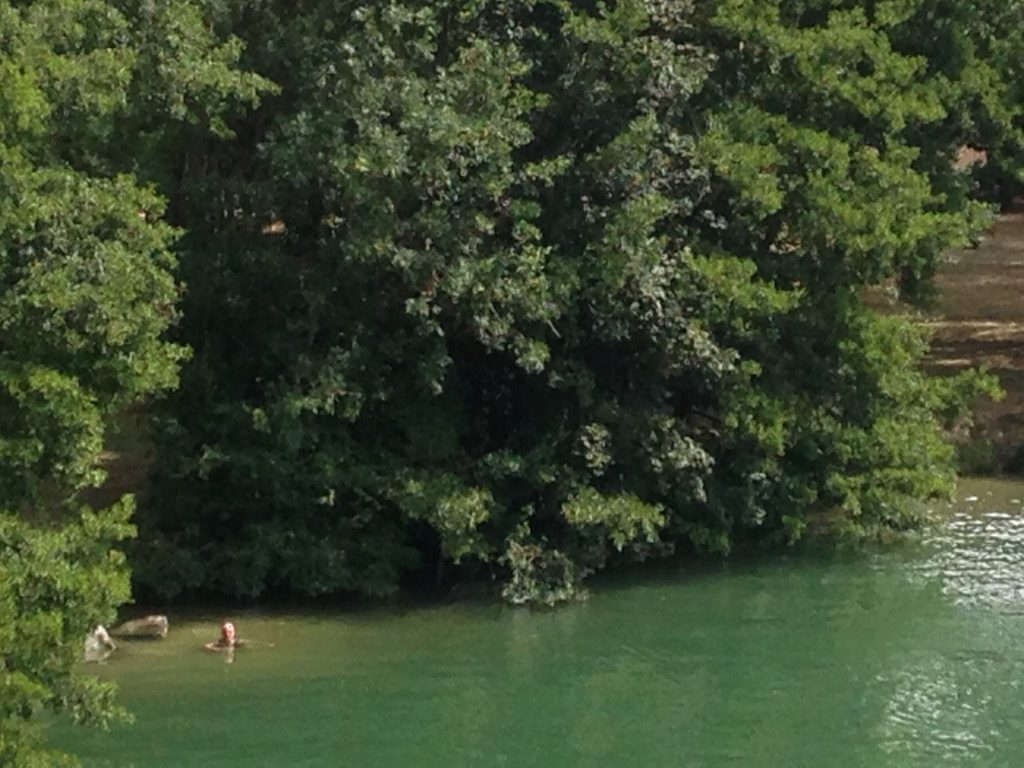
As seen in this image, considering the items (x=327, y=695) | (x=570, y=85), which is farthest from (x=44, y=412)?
(x=570, y=85)

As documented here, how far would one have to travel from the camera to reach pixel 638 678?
19.6 meters

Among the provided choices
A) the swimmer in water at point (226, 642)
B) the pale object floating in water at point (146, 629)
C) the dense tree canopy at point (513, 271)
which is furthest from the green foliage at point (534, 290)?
the swimmer in water at point (226, 642)

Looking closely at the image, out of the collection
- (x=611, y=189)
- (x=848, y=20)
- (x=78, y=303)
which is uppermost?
(x=848, y=20)

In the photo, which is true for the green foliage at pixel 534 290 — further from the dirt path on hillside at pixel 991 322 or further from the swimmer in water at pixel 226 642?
the dirt path on hillside at pixel 991 322

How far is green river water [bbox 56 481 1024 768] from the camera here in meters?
17.5

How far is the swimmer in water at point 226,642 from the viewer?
20.1m

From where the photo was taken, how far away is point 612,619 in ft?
Result: 70.2

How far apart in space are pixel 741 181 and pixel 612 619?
4.97 m

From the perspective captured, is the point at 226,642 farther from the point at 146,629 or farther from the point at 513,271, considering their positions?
the point at 513,271

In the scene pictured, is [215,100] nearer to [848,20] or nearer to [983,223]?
[848,20]

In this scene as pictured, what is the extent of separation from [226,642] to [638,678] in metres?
4.25

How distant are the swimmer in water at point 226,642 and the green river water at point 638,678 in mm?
153

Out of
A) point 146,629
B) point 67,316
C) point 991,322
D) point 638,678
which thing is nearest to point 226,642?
point 146,629

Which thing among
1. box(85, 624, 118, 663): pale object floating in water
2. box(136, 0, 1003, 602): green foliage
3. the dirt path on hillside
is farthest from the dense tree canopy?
the dirt path on hillside
